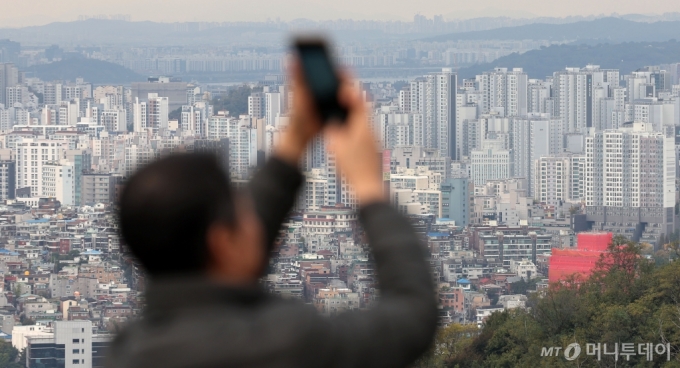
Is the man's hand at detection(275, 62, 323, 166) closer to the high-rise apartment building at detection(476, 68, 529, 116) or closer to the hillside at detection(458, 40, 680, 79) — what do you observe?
the high-rise apartment building at detection(476, 68, 529, 116)

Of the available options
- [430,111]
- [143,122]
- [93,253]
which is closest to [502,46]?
[430,111]

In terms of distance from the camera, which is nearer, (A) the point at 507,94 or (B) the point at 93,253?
(B) the point at 93,253

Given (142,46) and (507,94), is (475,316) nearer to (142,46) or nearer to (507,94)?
(507,94)

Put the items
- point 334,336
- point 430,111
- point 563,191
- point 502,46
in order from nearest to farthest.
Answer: point 334,336
point 563,191
point 430,111
point 502,46

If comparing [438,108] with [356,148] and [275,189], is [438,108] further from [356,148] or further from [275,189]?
[356,148]

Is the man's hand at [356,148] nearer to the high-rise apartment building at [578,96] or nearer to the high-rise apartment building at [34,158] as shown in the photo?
the high-rise apartment building at [34,158]

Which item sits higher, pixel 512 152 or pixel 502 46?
pixel 502 46

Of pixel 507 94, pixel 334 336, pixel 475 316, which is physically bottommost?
pixel 475 316
